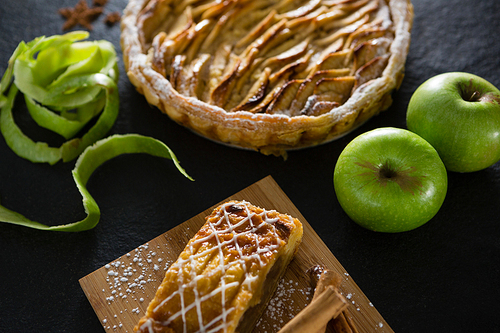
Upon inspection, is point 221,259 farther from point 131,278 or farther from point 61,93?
point 61,93

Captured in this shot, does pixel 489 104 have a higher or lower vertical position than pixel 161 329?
higher

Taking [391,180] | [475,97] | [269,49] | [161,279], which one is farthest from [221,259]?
[475,97]

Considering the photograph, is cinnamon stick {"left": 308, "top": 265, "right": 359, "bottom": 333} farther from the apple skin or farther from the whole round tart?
the apple skin

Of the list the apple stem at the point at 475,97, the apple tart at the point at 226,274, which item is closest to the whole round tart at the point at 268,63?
the apple stem at the point at 475,97

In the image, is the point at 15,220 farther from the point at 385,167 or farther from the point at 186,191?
the point at 385,167

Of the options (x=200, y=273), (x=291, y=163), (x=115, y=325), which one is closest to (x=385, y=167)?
(x=291, y=163)

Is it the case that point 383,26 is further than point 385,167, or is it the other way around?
point 383,26

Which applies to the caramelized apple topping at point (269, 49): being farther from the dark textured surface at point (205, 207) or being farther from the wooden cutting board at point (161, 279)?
the wooden cutting board at point (161, 279)
